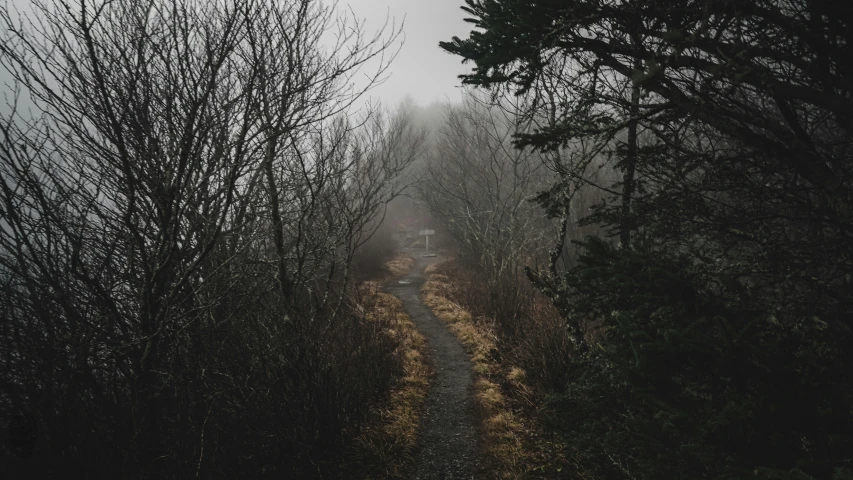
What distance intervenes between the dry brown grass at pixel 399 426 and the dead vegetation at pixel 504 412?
824 millimetres

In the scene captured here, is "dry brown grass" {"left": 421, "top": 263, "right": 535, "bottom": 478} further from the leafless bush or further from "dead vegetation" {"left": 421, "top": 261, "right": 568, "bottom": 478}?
the leafless bush

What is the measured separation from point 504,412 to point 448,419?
71cm

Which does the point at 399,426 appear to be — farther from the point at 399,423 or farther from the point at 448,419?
the point at 448,419

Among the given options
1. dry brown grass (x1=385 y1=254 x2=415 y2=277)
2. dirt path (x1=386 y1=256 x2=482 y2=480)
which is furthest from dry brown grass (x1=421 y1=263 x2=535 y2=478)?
dry brown grass (x1=385 y1=254 x2=415 y2=277)

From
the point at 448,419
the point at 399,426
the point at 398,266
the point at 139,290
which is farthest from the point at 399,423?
the point at 398,266

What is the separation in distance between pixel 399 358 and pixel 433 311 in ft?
12.8

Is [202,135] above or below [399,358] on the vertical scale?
above

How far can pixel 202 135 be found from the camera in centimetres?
209

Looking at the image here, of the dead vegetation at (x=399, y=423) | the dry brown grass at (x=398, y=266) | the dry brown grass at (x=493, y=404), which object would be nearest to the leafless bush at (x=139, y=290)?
the dead vegetation at (x=399, y=423)

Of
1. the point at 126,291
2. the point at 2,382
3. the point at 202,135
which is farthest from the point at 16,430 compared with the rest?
the point at 202,135

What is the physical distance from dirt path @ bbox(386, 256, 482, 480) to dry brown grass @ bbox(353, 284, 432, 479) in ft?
0.45

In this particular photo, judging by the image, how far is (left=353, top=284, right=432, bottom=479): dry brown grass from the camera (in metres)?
3.60

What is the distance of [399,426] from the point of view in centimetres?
425

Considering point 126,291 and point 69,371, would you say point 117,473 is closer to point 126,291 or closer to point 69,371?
point 69,371
